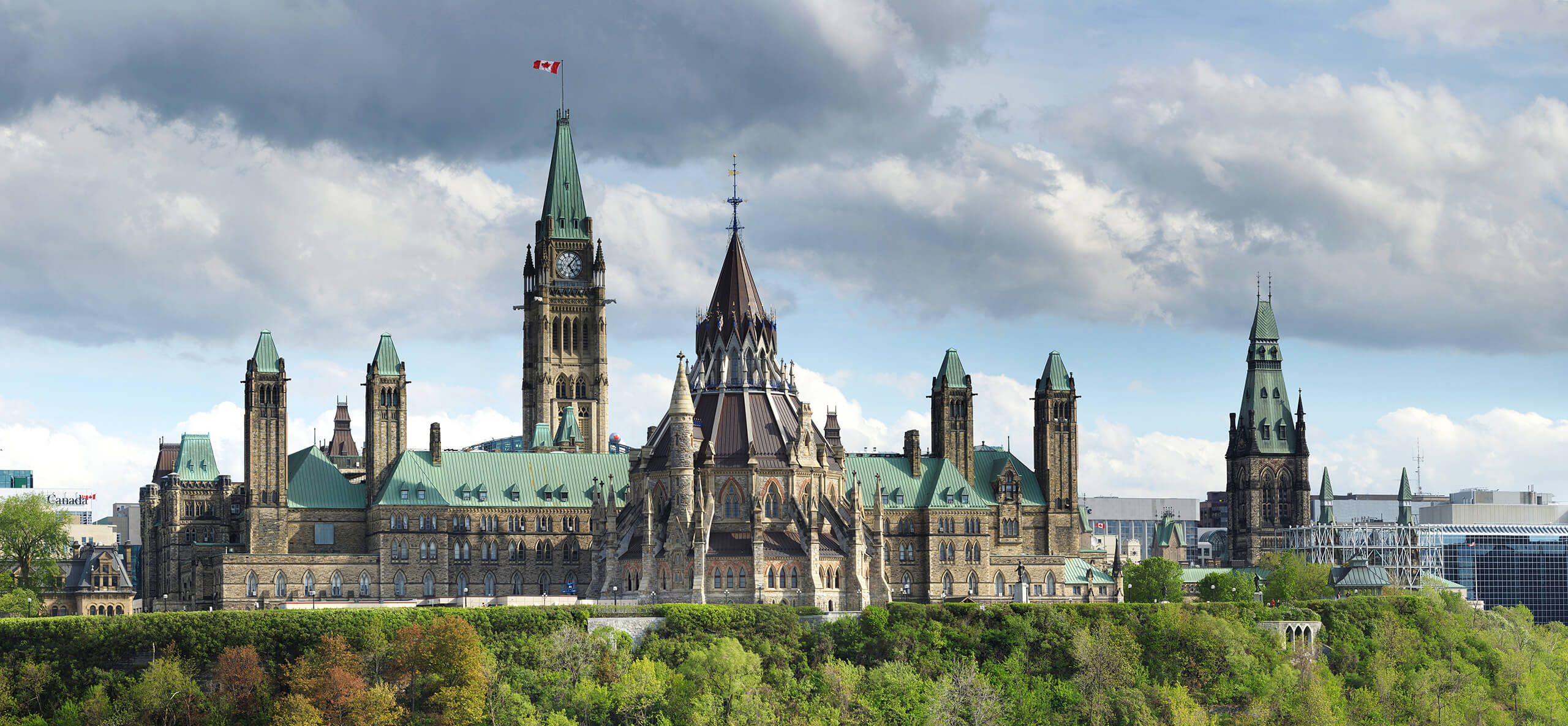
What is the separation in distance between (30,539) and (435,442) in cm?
3602

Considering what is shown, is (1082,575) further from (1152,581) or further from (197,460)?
(197,460)

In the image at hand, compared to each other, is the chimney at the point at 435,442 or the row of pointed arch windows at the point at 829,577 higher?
the chimney at the point at 435,442

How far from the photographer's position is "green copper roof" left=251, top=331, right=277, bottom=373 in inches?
6860

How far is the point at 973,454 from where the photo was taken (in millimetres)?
188500

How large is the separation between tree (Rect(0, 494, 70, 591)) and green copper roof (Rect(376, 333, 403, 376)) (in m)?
31.3

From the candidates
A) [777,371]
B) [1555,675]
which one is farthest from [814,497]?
[1555,675]

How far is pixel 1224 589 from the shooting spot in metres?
192

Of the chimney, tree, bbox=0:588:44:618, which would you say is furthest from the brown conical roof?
tree, bbox=0:588:44:618

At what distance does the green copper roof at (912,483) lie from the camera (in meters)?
178

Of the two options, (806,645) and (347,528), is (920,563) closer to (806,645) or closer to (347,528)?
(806,645)

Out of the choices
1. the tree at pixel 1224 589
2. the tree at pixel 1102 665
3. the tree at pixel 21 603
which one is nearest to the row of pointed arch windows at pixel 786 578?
the tree at pixel 1102 665

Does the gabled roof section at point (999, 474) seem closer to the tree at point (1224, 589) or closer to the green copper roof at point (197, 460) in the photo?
the tree at point (1224, 589)

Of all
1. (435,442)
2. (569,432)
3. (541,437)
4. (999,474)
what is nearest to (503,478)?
(435,442)

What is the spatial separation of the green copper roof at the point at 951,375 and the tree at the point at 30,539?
81.9 m
